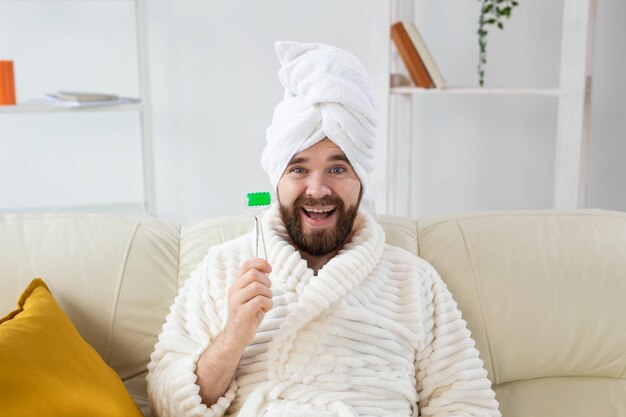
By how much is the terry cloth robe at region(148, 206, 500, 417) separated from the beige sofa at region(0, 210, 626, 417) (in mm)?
126

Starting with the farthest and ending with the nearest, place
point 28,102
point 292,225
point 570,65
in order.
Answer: point 28,102 < point 570,65 < point 292,225

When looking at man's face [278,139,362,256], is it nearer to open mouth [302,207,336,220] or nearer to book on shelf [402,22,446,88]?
open mouth [302,207,336,220]

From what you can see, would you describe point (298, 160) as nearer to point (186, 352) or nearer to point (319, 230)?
point (319, 230)

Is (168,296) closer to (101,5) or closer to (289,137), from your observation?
(289,137)

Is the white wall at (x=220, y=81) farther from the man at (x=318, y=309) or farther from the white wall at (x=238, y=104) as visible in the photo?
the man at (x=318, y=309)

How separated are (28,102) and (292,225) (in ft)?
5.19

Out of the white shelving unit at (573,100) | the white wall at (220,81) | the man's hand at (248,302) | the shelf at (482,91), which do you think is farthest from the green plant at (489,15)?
the man's hand at (248,302)

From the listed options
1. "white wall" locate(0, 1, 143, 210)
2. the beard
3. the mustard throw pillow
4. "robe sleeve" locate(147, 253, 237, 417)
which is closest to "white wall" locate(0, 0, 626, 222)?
"white wall" locate(0, 1, 143, 210)

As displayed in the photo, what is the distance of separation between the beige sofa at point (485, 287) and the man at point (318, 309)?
4.7 inches

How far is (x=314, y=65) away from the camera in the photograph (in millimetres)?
1736

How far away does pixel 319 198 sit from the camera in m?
1.73

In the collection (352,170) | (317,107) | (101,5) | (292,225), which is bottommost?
(292,225)

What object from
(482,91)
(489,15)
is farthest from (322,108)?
(489,15)

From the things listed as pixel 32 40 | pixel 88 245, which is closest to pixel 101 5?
pixel 32 40
